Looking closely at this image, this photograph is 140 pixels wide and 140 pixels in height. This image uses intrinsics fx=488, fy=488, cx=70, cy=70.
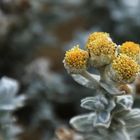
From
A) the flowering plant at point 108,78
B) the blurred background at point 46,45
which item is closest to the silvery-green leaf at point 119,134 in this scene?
the flowering plant at point 108,78

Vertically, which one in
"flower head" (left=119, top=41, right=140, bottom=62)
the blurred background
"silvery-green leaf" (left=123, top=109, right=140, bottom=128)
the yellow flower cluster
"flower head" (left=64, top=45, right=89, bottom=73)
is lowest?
"silvery-green leaf" (left=123, top=109, right=140, bottom=128)

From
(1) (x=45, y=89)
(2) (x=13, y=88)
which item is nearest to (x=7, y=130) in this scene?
(2) (x=13, y=88)

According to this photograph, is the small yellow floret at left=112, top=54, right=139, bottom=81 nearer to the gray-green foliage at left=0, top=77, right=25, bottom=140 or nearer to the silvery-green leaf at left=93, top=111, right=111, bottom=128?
the silvery-green leaf at left=93, top=111, right=111, bottom=128

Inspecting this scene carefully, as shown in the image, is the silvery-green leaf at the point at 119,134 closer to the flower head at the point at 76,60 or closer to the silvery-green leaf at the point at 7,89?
the flower head at the point at 76,60

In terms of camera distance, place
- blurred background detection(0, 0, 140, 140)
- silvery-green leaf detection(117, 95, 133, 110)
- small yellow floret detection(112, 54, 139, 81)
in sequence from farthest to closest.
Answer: blurred background detection(0, 0, 140, 140), silvery-green leaf detection(117, 95, 133, 110), small yellow floret detection(112, 54, 139, 81)

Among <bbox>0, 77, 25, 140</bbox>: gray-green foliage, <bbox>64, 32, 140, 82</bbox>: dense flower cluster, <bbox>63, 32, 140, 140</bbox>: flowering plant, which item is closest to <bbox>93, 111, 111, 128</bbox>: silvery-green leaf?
<bbox>63, 32, 140, 140</bbox>: flowering plant

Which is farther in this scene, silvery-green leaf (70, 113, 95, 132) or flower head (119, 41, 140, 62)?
silvery-green leaf (70, 113, 95, 132)

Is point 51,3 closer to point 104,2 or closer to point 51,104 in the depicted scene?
point 104,2
